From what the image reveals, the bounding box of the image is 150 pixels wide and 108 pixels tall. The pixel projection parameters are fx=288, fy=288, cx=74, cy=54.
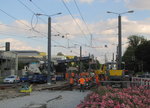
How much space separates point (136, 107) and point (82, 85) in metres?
19.3

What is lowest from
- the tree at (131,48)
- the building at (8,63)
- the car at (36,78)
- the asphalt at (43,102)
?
the asphalt at (43,102)

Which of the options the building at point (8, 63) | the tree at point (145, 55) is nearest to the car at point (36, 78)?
the building at point (8, 63)

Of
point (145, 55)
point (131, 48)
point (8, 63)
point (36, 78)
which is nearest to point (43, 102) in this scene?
point (36, 78)

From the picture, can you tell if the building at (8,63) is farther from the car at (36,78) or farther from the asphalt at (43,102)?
the asphalt at (43,102)

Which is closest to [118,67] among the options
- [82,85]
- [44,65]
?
[82,85]

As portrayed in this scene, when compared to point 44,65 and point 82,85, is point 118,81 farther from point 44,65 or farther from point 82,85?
point 44,65

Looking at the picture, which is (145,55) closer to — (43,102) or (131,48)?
(131,48)

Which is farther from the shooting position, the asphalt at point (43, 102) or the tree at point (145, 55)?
the tree at point (145, 55)

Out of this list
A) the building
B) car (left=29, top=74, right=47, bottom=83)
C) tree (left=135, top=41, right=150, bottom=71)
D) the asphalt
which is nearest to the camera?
the asphalt

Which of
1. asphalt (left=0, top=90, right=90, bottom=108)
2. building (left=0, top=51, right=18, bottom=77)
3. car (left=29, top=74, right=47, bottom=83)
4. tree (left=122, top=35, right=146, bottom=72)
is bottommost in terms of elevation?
asphalt (left=0, top=90, right=90, bottom=108)

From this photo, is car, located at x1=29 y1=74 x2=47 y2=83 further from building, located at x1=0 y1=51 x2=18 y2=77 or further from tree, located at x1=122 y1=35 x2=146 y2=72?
tree, located at x1=122 y1=35 x2=146 y2=72

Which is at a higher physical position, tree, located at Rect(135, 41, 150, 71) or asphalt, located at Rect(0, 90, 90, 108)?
tree, located at Rect(135, 41, 150, 71)

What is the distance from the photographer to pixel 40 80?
144 feet

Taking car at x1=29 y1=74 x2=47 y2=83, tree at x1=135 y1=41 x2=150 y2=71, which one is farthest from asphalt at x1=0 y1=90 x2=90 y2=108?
tree at x1=135 y1=41 x2=150 y2=71
